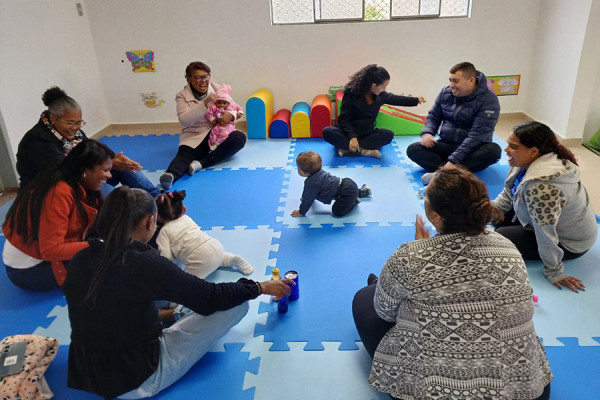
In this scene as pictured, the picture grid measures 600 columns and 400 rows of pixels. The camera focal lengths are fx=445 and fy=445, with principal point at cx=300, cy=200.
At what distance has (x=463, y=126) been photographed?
16.6ft

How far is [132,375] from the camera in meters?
2.22

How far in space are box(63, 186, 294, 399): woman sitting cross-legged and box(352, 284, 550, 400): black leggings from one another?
0.60 meters

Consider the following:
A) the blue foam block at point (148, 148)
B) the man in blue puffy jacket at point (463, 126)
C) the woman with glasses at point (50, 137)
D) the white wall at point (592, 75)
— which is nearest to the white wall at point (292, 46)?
the blue foam block at point (148, 148)

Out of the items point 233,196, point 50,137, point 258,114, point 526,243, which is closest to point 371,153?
point 258,114

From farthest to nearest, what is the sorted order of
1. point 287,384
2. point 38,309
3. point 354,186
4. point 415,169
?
point 415,169 → point 354,186 → point 38,309 → point 287,384

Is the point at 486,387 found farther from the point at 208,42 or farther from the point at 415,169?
the point at 208,42

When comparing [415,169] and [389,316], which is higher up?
[389,316]

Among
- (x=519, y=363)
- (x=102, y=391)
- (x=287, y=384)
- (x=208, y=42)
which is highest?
(x=208, y=42)

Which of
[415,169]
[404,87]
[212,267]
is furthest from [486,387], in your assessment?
[404,87]

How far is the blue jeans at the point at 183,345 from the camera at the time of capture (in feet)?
7.68

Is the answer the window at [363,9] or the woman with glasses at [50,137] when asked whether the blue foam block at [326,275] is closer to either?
the woman with glasses at [50,137]

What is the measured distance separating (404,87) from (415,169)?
7.03 feet

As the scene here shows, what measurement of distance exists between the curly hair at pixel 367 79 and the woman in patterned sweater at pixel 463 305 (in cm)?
377

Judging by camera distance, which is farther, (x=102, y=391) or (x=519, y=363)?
(x=102, y=391)
